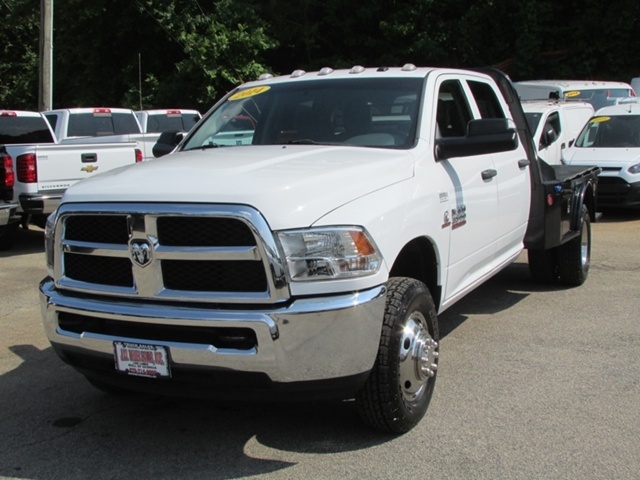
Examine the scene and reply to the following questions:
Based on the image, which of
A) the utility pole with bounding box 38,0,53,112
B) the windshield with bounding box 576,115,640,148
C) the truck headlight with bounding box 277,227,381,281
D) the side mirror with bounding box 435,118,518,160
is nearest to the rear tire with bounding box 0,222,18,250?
the side mirror with bounding box 435,118,518,160

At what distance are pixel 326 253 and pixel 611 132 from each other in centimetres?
1116

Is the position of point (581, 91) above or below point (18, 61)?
below

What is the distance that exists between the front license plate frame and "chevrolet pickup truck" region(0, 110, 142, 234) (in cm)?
699

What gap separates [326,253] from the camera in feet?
11.7

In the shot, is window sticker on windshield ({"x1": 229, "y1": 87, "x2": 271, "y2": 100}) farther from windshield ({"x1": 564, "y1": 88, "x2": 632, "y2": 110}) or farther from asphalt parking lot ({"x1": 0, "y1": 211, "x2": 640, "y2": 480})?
windshield ({"x1": 564, "y1": 88, "x2": 632, "y2": 110})

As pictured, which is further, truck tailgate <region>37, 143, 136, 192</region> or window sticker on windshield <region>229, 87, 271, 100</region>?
truck tailgate <region>37, 143, 136, 192</region>

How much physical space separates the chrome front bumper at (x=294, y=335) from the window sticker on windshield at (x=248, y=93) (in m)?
2.37

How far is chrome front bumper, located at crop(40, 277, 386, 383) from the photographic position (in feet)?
11.4

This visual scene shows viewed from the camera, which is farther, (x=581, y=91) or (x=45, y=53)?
(x=45, y=53)

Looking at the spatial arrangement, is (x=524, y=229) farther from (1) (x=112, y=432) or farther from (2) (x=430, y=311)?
(1) (x=112, y=432)

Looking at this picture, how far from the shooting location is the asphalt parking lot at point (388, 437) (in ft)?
12.4

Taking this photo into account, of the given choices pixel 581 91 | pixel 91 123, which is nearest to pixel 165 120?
pixel 91 123

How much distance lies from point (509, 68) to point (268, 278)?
908 inches

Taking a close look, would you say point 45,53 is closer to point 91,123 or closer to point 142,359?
point 91,123
